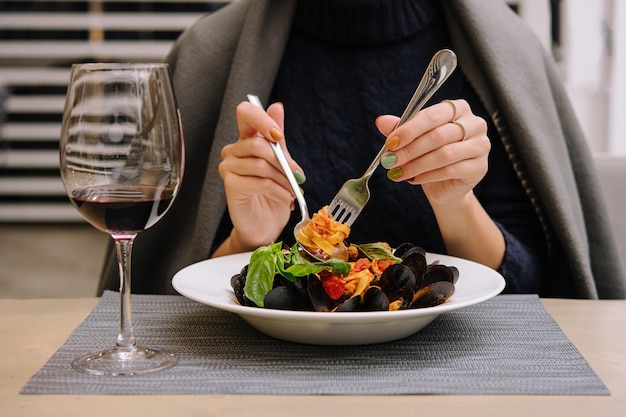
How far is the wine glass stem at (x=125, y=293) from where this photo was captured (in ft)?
2.52

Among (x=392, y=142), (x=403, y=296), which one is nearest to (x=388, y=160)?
(x=392, y=142)

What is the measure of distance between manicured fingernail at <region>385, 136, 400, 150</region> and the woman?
345 mm

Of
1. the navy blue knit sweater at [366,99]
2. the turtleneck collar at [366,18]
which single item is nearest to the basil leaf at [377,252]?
the navy blue knit sweater at [366,99]

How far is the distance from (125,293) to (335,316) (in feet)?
0.67

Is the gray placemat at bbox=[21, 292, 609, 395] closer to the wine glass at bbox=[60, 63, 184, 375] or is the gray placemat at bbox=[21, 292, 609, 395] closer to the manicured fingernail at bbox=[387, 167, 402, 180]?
the wine glass at bbox=[60, 63, 184, 375]

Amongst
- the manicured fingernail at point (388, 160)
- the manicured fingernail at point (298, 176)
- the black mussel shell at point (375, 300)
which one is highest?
the manicured fingernail at point (388, 160)

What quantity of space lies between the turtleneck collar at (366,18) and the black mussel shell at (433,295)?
0.88m

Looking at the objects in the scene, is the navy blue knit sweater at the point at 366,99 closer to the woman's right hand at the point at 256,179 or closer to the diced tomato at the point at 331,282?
the woman's right hand at the point at 256,179

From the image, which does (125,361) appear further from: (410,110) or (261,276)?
(410,110)

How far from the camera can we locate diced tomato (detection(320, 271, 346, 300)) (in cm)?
81

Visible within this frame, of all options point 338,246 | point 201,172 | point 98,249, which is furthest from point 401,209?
point 98,249

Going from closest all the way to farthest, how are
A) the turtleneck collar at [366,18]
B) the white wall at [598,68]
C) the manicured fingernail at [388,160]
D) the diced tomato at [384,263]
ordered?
the diced tomato at [384,263], the manicured fingernail at [388,160], the turtleneck collar at [366,18], the white wall at [598,68]

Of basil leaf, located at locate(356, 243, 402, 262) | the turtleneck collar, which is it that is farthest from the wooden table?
the turtleneck collar

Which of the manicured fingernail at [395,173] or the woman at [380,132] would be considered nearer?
the manicured fingernail at [395,173]
